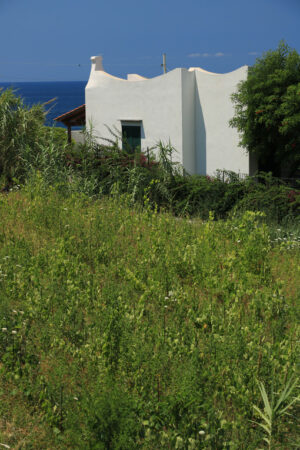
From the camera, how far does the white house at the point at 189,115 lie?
1595 cm

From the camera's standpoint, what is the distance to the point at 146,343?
380cm

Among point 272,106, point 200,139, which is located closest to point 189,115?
point 200,139

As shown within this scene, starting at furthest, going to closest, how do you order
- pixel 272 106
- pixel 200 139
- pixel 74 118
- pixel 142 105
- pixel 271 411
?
1. pixel 74 118
2. pixel 142 105
3. pixel 200 139
4. pixel 272 106
5. pixel 271 411

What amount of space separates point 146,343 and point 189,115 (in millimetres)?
13839

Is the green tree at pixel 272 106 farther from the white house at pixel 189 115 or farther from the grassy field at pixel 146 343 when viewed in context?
the grassy field at pixel 146 343

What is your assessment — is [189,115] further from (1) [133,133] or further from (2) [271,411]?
(2) [271,411]

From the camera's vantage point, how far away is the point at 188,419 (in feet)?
10.1

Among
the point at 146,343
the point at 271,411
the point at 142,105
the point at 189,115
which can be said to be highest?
the point at 142,105

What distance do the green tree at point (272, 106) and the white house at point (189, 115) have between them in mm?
622

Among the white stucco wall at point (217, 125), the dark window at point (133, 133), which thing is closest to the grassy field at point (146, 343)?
the white stucco wall at point (217, 125)

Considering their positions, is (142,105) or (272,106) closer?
(272,106)

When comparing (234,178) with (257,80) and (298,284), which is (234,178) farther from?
(298,284)

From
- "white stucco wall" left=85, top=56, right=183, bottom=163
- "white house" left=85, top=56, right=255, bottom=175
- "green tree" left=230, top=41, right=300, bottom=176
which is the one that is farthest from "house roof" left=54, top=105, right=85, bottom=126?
"green tree" left=230, top=41, right=300, bottom=176

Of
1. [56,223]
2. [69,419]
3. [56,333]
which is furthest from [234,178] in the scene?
[69,419]
